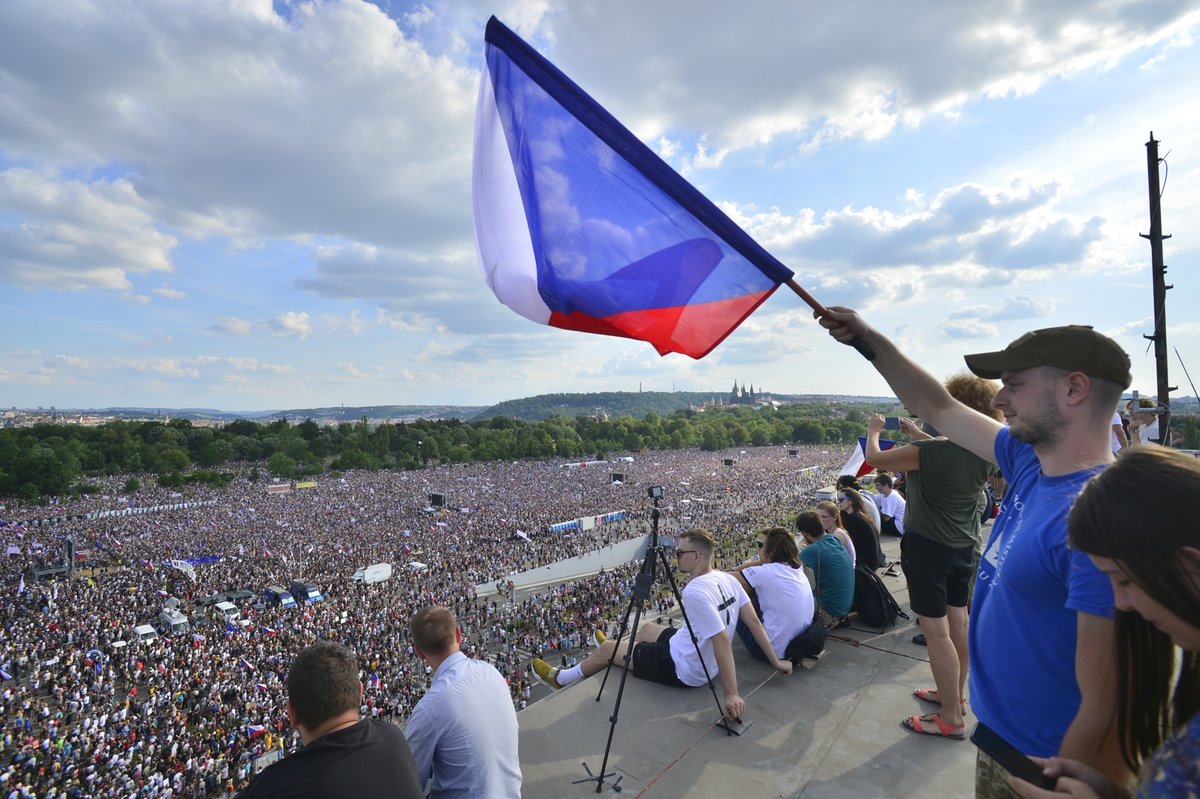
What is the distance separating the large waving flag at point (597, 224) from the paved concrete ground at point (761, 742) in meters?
2.11

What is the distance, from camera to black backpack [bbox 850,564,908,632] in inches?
185

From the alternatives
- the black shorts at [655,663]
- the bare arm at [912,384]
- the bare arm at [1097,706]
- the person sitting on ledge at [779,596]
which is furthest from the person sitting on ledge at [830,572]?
the bare arm at [1097,706]

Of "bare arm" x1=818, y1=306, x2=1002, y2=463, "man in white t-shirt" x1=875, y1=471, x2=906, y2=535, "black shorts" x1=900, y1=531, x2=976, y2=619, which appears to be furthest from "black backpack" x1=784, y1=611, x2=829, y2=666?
"man in white t-shirt" x1=875, y1=471, x2=906, y2=535

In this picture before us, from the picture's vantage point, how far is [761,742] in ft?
9.87

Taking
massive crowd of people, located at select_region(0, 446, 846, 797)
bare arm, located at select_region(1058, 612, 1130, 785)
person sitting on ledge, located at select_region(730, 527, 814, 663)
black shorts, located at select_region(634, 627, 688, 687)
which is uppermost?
bare arm, located at select_region(1058, 612, 1130, 785)

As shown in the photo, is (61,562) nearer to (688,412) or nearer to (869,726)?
(869,726)

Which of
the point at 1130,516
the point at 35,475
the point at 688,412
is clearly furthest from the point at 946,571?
the point at 688,412

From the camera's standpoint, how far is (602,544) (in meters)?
29.5

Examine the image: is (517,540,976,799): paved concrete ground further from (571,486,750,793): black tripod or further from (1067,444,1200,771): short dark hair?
(1067,444,1200,771): short dark hair

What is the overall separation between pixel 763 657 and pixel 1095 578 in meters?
2.96

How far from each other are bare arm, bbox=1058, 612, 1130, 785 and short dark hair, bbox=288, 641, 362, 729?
214 centimetres

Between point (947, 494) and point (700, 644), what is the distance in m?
1.65

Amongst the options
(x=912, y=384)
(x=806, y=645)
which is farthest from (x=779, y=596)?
(x=912, y=384)

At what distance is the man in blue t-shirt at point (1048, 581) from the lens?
1335 mm
